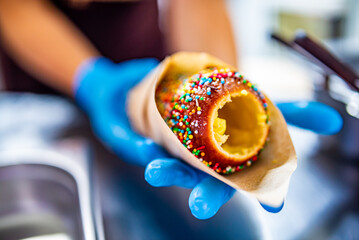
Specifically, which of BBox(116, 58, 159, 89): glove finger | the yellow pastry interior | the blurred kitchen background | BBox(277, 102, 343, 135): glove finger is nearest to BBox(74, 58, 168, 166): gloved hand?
BBox(116, 58, 159, 89): glove finger

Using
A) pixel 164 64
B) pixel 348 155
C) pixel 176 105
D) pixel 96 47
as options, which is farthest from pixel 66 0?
pixel 348 155

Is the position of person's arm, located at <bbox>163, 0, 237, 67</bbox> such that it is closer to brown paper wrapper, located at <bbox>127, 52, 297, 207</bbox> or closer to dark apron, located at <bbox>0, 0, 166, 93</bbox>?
dark apron, located at <bbox>0, 0, 166, 93</bbox>

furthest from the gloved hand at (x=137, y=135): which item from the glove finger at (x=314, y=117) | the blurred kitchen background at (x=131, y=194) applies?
the blurred kitchen background at (x=131, y=194)

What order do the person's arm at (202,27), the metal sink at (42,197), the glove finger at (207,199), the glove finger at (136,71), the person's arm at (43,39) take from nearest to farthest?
the glove finger at (207,199), the metal sink at (42,197), the glove finger at (136,71), the person's arm at (43,39), the person's arm at (202,27)

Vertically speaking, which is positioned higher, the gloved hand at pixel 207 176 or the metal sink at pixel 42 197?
the gloved hand at pixel 207 176

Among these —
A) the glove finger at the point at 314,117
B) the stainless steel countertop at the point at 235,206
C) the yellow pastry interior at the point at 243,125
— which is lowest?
the stainless steel countertop at the point at 235,206

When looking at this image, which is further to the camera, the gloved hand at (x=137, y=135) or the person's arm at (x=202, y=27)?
the person's arm at (x=202, y=27)

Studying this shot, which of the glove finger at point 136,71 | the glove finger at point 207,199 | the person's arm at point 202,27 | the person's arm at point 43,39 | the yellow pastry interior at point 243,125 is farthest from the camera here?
the person's arm at point 202,27

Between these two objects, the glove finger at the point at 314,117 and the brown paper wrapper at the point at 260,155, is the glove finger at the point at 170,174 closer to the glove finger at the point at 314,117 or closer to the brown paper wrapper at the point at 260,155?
the brown paper wrapper at the point at 260,155

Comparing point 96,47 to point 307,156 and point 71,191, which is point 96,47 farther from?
point 307,156
